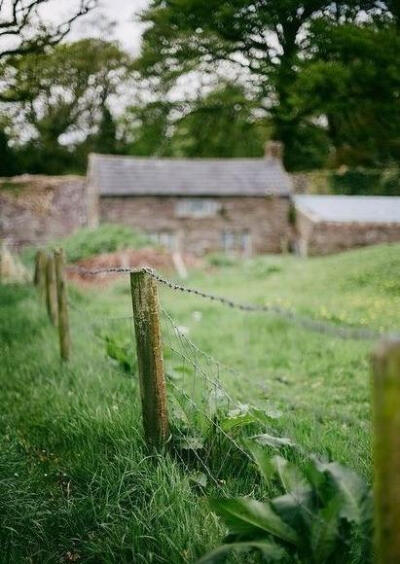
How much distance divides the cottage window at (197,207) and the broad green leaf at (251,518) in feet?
75.3

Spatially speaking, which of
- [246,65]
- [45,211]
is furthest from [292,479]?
[45,211]

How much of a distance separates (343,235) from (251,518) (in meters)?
20.3

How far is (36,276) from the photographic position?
30.3 feet

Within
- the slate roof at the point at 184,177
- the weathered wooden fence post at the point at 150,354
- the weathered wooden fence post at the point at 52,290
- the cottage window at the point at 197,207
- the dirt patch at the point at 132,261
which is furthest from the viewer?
the cottage window at the point at 197,207

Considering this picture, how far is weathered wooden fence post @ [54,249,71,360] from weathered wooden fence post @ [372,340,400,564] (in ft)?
13.6

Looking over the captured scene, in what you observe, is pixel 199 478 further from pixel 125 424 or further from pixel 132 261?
pixel 132 261

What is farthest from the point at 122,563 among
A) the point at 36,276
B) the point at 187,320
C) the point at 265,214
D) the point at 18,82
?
the point at 265,214

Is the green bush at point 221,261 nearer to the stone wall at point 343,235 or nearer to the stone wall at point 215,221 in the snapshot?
the stone wall at point 343,235

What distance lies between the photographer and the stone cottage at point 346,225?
804 inches

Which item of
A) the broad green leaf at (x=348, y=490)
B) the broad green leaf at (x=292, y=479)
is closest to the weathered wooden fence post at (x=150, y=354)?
the broad green leaf at (x=292, y=479)

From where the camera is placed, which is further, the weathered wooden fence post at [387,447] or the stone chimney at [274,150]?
the stone chimney at [274,150]

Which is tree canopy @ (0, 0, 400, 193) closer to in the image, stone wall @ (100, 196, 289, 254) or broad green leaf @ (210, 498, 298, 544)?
broad green leaf @ (210, 498, 298, 544)

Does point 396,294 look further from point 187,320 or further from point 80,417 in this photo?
point 187,320

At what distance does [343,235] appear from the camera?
20.7 metres
